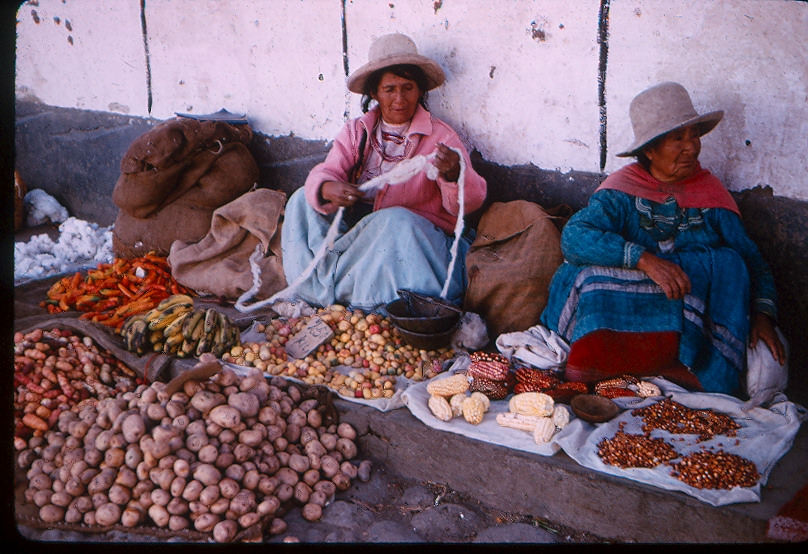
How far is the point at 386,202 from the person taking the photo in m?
3.88

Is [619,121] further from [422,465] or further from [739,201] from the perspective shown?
[422,465]

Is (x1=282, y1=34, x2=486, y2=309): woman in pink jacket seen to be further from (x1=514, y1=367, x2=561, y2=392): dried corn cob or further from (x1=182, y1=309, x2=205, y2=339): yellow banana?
(x1=514, y1=367, x2=561, y2=392): dried corn cob

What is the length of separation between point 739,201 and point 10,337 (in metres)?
3.58

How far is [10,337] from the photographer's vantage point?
2887 mm

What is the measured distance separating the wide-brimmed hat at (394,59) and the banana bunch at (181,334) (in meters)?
1.62

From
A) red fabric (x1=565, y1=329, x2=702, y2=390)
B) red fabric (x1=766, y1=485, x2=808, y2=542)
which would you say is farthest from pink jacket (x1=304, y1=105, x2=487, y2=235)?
red fabric (x1=766, y1=485, x2=808, y2=542)

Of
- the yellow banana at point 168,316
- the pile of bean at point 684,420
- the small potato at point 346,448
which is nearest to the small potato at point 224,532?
the small potato at point 346,448

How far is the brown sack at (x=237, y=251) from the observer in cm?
418

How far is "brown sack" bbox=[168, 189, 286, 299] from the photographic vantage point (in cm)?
418

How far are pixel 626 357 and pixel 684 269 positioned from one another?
0.49 m

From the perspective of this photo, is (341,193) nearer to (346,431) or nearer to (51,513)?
(346,431)

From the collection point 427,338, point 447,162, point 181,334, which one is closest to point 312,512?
point 427,338

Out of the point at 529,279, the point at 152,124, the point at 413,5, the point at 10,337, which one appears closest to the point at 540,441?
the point at 529,279

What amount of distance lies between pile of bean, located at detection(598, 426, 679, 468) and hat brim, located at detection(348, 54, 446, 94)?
7.52 feet
